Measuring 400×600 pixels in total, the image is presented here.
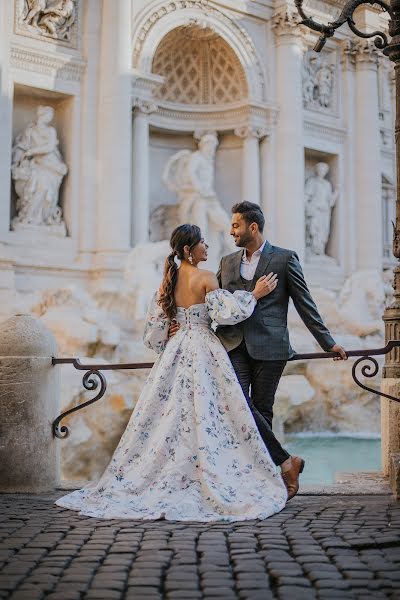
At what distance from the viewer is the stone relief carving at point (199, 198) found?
52.1 ft

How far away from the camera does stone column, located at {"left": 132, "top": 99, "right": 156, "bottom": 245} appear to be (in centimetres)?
1535

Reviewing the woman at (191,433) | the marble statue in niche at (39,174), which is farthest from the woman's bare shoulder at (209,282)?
the marble statue in niche at (39,174)

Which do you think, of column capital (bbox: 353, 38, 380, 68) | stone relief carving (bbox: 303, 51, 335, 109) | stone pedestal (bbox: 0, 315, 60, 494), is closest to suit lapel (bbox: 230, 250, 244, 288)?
stone pedestal (bbox: 0, 315, 60, 494)

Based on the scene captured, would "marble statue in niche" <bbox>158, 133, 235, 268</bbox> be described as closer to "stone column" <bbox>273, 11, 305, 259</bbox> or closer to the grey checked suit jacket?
"stone column" <bbox>273, 11, 305, 259</bbox>

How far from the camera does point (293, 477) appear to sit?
460 centimetres

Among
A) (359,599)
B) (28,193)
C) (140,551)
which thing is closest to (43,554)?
(140,551)

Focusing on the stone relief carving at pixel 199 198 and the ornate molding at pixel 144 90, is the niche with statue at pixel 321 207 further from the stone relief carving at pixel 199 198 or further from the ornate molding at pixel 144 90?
the ornate molding at pixel 144 90

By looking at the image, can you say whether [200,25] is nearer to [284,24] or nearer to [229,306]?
[284,24]

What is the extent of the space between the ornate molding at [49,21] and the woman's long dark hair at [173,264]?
1058 cm

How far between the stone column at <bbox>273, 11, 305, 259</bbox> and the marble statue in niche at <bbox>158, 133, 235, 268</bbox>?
1.85 meters

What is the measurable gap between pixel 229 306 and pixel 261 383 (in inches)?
20.1

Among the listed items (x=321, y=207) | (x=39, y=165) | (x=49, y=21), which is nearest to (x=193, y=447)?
(x=39, y=165)

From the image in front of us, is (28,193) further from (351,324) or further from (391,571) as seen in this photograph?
(391,571)

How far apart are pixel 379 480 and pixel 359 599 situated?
2.75 m
